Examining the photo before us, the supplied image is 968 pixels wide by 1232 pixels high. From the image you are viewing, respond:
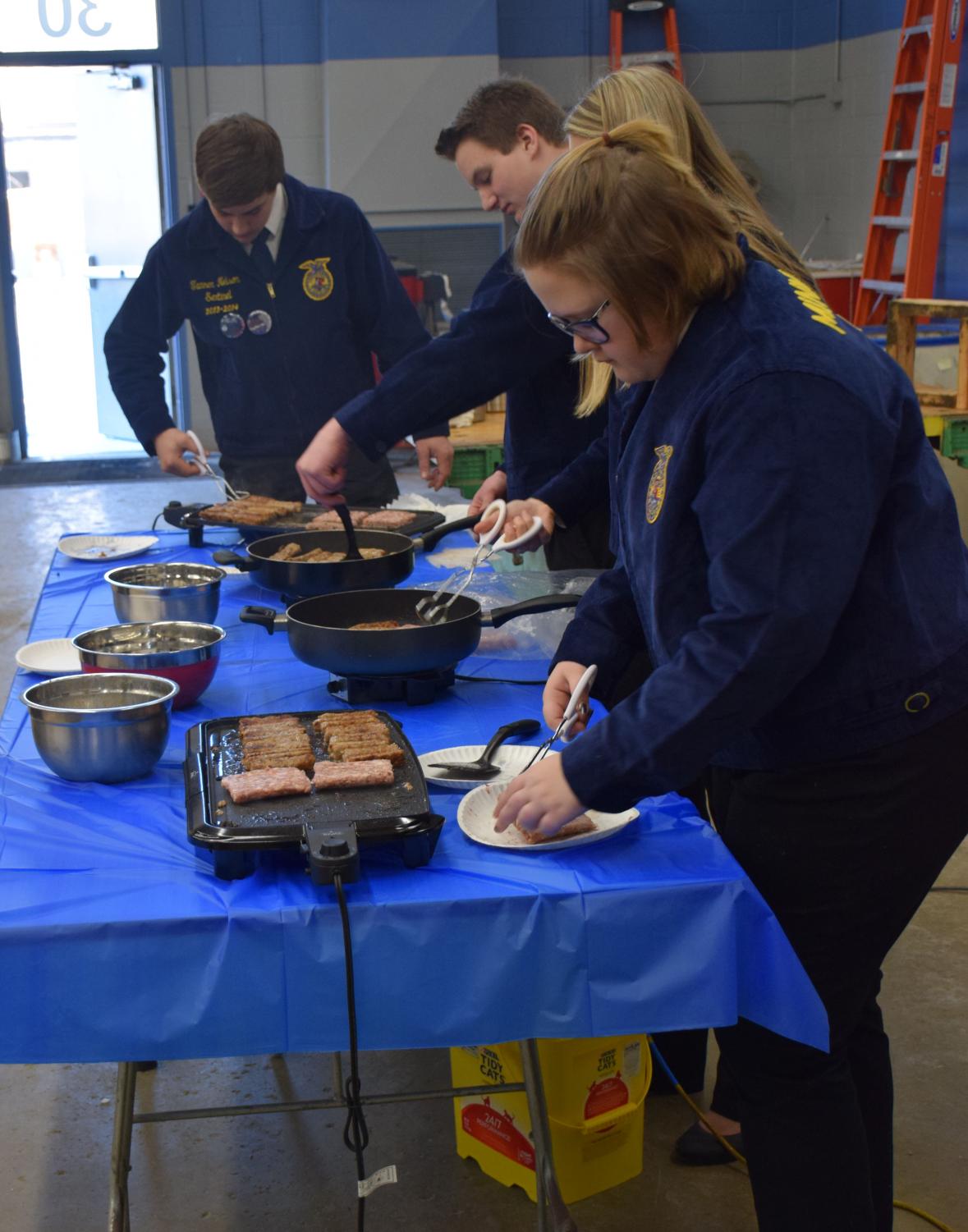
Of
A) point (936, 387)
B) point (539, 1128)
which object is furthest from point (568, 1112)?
point (936, 387)

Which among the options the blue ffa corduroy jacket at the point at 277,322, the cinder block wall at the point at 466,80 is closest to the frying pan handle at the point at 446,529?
the blue ffa corduroy jacket at the point at 277,322

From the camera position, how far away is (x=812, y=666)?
47.0 inches

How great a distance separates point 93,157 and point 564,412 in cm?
738

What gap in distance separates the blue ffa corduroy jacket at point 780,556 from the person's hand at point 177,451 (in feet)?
6.91

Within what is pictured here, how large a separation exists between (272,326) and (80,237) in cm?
1168

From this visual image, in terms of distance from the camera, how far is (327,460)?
7.92 ft

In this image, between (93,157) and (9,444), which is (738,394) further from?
(93,157)

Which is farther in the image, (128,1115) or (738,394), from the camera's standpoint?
(128,1115)

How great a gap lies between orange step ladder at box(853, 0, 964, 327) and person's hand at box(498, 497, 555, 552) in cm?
409

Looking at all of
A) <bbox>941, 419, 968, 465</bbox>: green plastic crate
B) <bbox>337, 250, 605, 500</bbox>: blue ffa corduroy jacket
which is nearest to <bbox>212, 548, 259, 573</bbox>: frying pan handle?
<bbox>337, 250, 605, 500</bbox>: blue ffa corduroy jacket

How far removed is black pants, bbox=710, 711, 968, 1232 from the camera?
1.31m

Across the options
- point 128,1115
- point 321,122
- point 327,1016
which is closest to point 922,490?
point 327,1016

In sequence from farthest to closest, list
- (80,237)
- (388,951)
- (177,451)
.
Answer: (80,237), (177,451), (388,951)

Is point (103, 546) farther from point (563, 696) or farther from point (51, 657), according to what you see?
point (563, 696)
